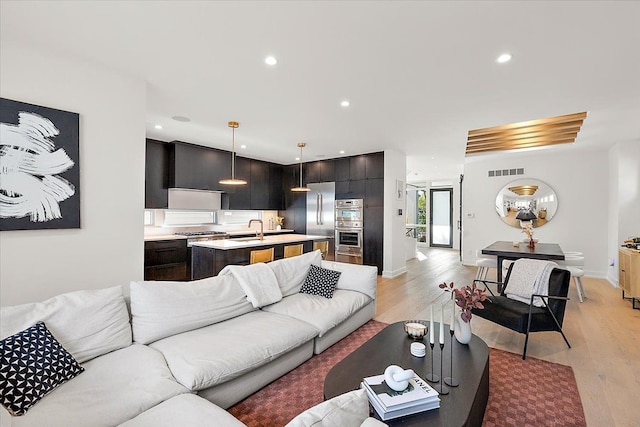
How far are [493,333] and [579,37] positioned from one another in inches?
113

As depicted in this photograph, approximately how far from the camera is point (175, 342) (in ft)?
7.00

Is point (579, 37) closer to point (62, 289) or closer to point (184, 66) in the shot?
point (184, 66)

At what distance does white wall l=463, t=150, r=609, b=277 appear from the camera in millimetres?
6160

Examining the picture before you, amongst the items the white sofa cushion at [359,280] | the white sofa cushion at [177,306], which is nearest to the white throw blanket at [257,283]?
the white sofa cushion at [177,306]

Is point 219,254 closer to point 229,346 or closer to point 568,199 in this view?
point 229,346

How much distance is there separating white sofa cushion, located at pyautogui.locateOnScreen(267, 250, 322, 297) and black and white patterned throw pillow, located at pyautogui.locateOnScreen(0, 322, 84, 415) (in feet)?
6.01

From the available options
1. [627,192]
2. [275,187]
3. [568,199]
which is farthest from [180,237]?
[627,192]

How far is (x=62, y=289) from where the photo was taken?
99.3 inches

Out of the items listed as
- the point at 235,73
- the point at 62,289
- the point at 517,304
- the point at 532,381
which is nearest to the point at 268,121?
the point at 235,73

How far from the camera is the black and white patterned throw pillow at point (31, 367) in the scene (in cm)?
142

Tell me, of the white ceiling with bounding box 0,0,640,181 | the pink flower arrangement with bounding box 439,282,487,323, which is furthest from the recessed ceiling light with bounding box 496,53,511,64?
the pink flower arrangement with bounding box 439,282,487,323

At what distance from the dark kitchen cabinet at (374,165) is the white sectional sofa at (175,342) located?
382 cm

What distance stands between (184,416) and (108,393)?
48 centimetres

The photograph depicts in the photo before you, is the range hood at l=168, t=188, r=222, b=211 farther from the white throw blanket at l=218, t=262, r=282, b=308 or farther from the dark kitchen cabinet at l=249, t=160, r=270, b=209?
the white throw blanket at l=218, t=262, r=282, b=308
